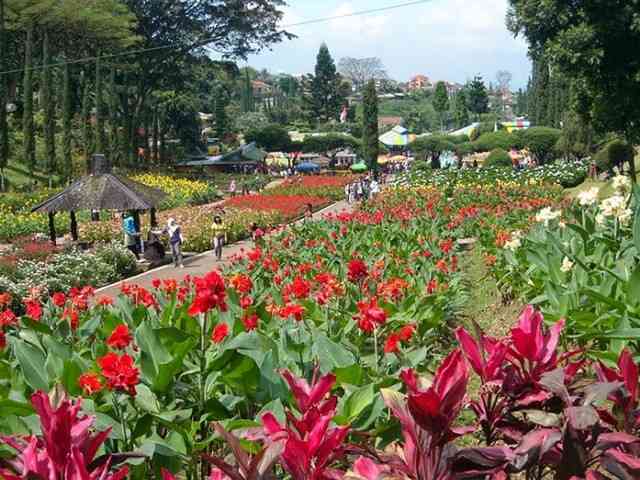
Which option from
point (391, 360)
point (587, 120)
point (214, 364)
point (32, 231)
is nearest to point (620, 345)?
point (391, 360)

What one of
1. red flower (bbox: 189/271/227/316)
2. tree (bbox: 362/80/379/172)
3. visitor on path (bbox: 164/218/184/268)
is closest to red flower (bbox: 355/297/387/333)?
red flower (bbox: 189/271/227/316)

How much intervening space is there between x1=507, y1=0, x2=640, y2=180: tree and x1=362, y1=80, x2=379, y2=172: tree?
34.5 metres

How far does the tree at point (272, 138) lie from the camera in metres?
70.8

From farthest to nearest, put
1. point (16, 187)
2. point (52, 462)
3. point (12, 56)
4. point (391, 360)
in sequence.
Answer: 1. point (12, 56)
2. point (16, 187)
3. point (391, 360)
4. point (52, 462)

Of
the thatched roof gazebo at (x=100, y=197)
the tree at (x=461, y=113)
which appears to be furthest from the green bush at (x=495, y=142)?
the tree at (x=461, y=113)

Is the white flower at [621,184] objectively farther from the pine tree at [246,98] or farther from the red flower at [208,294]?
the pine tree at [246,98]

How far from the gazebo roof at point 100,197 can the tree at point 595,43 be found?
29.0ft

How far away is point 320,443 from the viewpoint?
157 centimetres

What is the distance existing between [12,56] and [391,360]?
46203mm


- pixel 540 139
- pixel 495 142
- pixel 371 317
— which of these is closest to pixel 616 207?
pixel 371 317

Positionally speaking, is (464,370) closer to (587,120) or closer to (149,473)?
(149,473)

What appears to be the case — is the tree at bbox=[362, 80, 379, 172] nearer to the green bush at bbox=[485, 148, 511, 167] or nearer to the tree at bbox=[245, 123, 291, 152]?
the green bush at bbox=[485, 148, 511, 167]

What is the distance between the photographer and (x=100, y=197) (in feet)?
51.4

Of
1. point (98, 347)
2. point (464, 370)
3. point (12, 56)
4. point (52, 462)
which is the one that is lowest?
point (98, 347)
